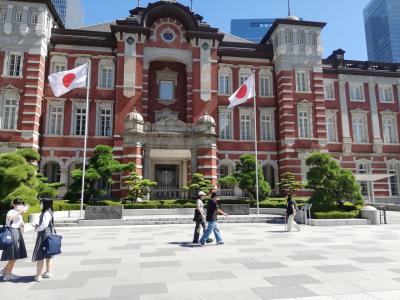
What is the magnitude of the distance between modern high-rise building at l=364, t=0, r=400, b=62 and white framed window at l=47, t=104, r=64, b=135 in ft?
354

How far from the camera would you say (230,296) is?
16.3 ft

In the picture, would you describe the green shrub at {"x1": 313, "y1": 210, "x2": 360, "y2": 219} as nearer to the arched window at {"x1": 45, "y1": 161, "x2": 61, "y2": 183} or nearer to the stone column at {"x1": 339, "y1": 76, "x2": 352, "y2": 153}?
the stone column at {"x1": 339, "y1": 76, "x2": 352, "y2": 153}

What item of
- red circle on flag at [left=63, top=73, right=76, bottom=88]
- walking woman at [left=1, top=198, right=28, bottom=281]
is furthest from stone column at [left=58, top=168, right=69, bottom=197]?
walking woman at [left=1, top=198, right=28, bottom=281]

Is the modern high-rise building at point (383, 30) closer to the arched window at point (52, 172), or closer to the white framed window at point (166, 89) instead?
the white framed window at point (166, 89)

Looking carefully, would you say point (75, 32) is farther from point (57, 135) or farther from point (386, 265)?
point (386, 265)

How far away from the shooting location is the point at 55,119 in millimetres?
25297

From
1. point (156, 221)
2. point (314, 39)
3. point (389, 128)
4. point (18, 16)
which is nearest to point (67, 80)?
point (156, 221)

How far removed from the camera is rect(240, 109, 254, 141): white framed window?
27812mm

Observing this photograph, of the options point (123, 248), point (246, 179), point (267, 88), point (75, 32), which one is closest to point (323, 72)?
point (267, 88)

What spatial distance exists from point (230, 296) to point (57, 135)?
23663mm

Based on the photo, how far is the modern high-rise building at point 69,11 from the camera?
101688 mm

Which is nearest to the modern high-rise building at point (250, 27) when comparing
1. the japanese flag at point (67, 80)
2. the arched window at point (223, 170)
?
the arched window at point (223, 170)

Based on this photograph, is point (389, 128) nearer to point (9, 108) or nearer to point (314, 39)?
point (314, 39)

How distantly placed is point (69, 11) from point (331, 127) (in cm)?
10656
